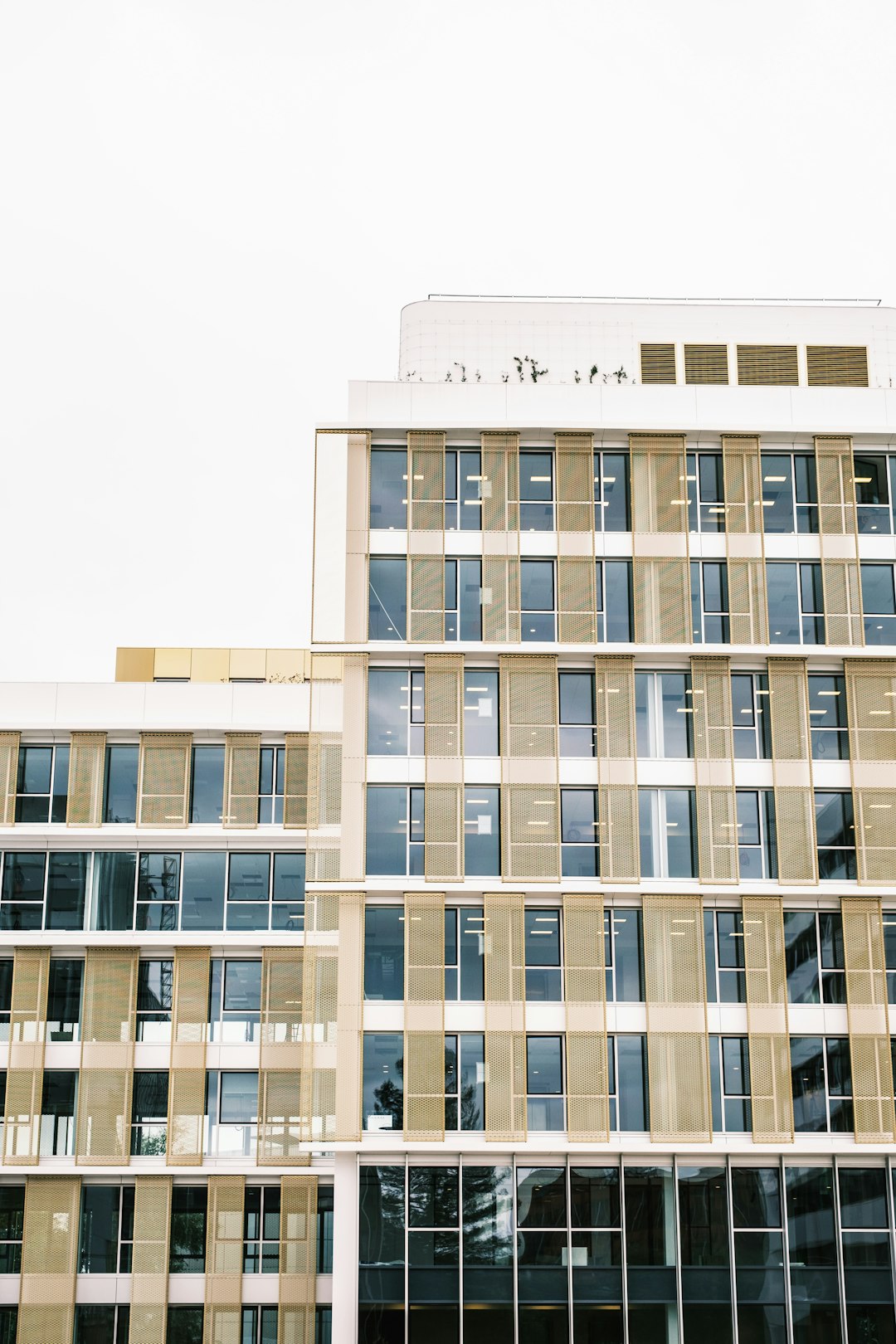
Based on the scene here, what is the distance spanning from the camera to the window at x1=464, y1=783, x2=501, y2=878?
34.8 meters

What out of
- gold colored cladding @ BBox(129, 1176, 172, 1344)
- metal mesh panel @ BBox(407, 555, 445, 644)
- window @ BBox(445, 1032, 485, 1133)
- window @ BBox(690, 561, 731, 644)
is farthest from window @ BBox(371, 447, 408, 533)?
gold colored cladding @ BBox(129, 1176, 172, 1344)

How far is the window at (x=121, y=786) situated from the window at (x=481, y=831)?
39.2ft

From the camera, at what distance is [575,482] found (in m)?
36.5

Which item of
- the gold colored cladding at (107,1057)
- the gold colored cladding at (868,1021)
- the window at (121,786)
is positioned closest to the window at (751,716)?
the gold colored cladding at (868,1021)

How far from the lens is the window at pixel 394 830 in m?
34.8

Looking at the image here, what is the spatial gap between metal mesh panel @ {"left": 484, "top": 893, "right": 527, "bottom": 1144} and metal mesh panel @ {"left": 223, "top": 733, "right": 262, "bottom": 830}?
10.6 metres

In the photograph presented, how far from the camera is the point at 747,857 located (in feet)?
115

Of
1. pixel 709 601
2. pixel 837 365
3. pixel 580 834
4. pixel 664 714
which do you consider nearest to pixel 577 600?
pixel 709 601

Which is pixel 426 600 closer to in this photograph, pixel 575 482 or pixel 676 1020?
pixel 575 482

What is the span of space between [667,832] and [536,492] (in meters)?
8.86

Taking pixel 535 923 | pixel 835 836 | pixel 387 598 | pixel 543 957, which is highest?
pixel 387 598

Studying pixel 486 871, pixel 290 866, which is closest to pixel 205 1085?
pixel 290 866

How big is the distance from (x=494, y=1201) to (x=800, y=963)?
8.89 m

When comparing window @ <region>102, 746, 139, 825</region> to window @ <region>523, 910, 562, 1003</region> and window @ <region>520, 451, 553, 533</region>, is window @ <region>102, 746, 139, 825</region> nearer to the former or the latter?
window @ <region>523, 910, 562, 1003</region>
